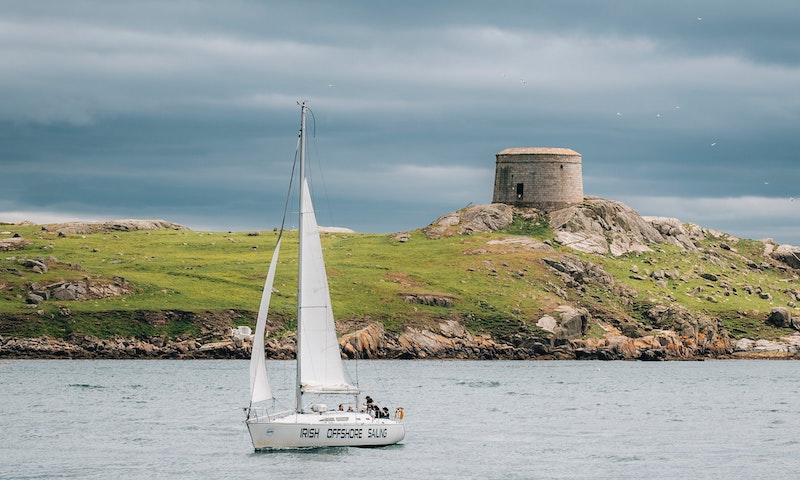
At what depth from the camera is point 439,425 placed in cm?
10169

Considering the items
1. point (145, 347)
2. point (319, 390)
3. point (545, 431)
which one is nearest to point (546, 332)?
point (145, 347)

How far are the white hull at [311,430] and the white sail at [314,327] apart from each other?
1.93m

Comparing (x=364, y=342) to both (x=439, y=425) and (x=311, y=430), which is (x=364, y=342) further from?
(x=311, y=430)

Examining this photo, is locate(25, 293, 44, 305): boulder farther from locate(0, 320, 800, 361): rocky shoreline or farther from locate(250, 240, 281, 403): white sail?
locate(250, 240, 281, 403): white sail

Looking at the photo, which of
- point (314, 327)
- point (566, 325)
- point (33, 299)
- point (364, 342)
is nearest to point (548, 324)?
point (566, 325)

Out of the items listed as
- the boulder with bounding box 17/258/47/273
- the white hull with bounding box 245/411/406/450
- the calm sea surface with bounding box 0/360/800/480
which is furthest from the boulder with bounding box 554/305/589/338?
the white hull with bounding box 245/411/406/450

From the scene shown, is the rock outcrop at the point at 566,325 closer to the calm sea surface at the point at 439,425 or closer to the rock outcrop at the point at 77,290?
the calm sea surface at the point at 439,425

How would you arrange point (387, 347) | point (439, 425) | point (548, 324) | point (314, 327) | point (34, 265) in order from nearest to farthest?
1. point (314, 327)
2. point (439, 425)
3. point (387, 347)
4. point (34, 265)
5. point (548, 324)

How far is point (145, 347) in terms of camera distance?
17800 cm

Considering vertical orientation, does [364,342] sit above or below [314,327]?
below

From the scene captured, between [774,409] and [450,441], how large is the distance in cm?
3995

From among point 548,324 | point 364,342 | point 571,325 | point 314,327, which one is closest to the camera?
point 314,327

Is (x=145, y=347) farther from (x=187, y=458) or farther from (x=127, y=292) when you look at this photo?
(x=187, y=458)

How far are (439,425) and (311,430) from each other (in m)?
25.2
